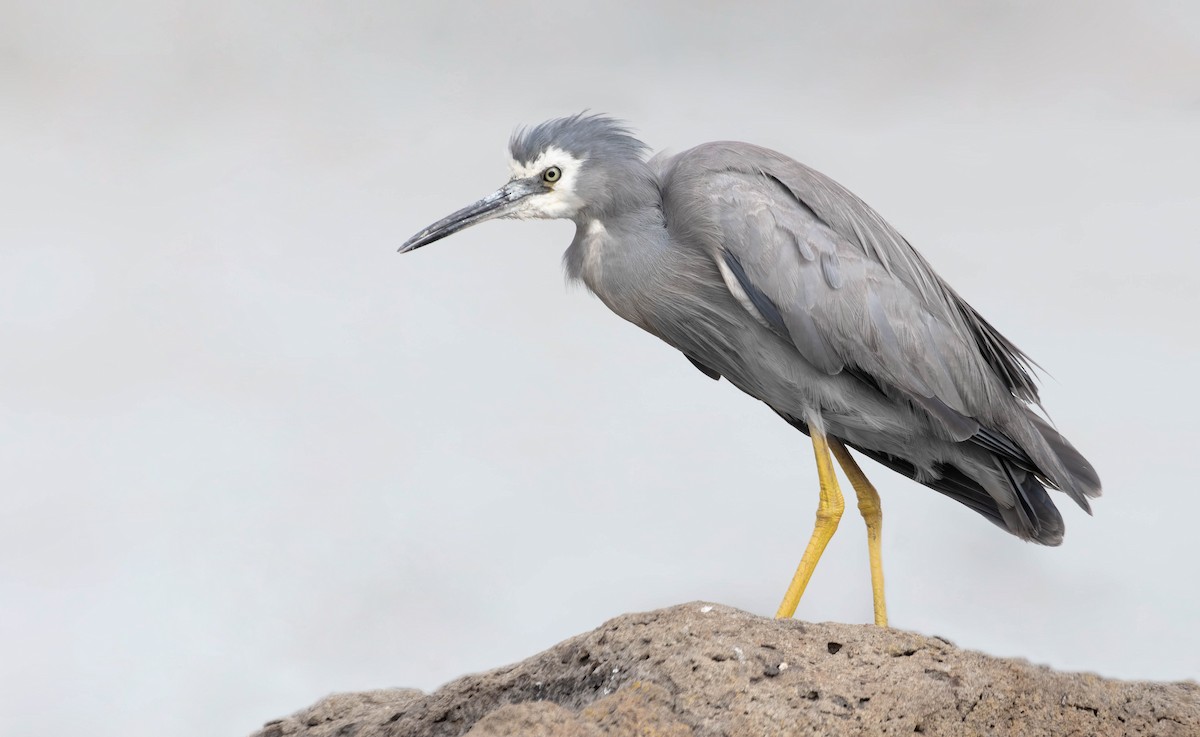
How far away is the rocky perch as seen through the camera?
9.18ft

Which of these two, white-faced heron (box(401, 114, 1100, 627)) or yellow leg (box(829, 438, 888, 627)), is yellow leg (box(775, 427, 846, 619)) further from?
yellow leg (box(829, 438, 888, 627))

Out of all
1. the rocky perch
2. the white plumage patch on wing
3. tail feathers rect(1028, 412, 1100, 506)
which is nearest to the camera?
the rocky perch

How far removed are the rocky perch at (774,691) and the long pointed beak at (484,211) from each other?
141 cm

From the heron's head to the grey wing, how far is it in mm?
196

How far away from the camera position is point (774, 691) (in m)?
2.90

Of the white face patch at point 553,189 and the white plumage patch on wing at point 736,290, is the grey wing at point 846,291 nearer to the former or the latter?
the white plumage patch on wing at point 736,290

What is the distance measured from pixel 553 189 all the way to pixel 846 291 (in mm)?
968

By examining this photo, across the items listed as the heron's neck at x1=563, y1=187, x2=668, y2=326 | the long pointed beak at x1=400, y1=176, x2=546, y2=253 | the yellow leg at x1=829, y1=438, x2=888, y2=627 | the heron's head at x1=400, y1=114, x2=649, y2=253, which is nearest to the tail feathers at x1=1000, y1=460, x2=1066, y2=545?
the yellow leg at x1=829, y1=438, x2=888, y2=627

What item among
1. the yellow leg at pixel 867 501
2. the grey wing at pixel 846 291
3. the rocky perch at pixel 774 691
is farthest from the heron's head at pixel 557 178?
the rocky perch at pixel 774 691

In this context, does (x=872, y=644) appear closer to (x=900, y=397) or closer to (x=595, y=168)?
(x=900, y=397)

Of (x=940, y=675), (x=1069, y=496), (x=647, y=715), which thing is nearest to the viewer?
(x=647, y=715)

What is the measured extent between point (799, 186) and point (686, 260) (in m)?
0.44

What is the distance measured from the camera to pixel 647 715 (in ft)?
9.07

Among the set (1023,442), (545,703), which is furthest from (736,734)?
(1023,442)
